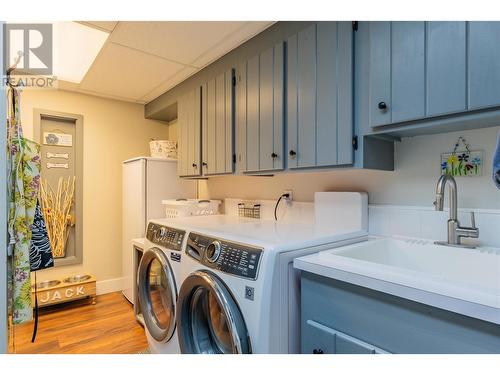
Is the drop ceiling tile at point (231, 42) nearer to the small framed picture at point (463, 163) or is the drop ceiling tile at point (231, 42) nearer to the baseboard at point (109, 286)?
the small framed picture at point (463, 163)

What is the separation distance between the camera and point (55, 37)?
6.32 ft

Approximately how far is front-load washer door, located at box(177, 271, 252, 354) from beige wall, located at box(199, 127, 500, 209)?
0.98m

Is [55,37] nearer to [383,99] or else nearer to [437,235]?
[383,99]

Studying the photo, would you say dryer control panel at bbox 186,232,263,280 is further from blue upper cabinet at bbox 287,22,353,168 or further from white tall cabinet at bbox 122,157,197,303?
white tall cabinet at bbox 122,157,197,303

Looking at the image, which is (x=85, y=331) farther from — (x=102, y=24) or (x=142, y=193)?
(x=102, y=24)

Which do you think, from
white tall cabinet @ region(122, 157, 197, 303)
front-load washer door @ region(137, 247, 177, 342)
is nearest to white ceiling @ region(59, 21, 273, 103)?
white tall cabinet @ region(122, 157, 197, 303)

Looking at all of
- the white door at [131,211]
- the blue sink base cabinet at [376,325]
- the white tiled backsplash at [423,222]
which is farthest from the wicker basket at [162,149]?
the blue sink base cabinet at [376,325]

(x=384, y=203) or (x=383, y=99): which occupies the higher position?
(x=383, y=99)

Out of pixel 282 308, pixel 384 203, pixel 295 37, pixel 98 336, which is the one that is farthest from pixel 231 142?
pixel 98 336

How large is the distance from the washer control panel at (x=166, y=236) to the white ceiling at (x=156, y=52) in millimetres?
1281

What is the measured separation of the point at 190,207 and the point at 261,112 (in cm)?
117

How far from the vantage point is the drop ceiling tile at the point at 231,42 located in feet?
5.86

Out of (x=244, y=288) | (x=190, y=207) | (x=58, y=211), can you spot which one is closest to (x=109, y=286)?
(x=58, y=211)
